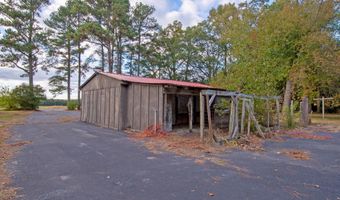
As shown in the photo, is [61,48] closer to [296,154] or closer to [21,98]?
[21,98]

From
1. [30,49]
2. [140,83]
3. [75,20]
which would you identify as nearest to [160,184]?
[140,83]

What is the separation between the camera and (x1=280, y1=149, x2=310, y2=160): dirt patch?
6.33 m

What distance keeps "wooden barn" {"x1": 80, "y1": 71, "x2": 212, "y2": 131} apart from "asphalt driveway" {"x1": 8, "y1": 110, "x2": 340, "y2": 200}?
3.82 metres

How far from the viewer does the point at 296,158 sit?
20.4 ft

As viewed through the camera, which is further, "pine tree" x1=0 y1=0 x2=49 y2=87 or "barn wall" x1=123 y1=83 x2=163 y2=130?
"pine tree" x1=0 y1=0 x2=49 y2=87

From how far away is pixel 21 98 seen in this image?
23766mm

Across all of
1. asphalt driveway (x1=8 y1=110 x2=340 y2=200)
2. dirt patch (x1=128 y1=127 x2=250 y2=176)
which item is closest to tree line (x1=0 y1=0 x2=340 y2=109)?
dirt patch (x1=128 y1=127 x2=250 y2=176)

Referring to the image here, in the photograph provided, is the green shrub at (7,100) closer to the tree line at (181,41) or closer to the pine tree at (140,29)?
the tree line at (181,41)

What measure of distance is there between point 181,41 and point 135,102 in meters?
20.6

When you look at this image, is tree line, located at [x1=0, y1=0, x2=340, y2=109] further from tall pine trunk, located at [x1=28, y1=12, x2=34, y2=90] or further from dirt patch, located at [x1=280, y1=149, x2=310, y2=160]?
dirt patch, located at [x1=280, y1=149, x2=310, y2=160]

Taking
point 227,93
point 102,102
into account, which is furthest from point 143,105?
point 227,93

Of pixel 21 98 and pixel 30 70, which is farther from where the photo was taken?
pixel 30 70

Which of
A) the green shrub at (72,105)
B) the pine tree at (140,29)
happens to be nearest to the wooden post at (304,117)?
the pine tree at (140,29)

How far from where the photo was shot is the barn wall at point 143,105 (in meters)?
10.5
